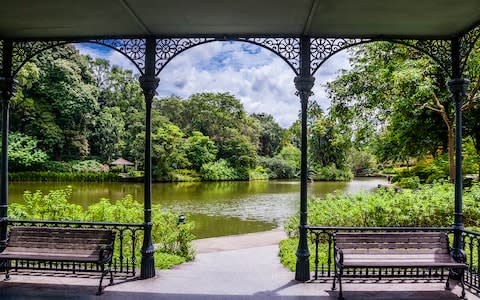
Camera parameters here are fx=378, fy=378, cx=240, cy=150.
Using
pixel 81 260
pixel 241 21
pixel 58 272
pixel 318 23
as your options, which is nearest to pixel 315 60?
pixel 318 23

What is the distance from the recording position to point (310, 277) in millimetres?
5180

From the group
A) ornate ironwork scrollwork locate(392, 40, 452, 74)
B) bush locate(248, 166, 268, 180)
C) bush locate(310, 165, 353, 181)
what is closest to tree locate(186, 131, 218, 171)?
bush locate(248, 166, 268, 180)

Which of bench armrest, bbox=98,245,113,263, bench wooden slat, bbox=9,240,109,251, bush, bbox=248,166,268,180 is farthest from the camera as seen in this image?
bush, bbox=248,166,268,180

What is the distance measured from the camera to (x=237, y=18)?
15.2 feet

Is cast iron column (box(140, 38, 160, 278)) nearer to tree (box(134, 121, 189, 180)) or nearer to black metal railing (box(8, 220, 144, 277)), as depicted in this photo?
black metal railing (box(8, 220, 144, 277))

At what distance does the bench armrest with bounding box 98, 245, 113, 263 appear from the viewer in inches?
179

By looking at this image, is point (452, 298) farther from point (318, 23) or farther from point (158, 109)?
point (158, 109)

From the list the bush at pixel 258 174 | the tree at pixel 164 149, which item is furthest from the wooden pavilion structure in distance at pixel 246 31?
the bush at pixel 258 174

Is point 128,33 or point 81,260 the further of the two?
point 128,33

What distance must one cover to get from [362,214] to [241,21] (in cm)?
513

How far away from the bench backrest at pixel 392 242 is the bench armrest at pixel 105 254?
2.82 m

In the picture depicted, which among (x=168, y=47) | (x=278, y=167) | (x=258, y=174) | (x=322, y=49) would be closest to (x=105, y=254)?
(x=168, y=47)

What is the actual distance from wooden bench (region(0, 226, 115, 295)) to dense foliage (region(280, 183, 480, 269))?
3.83 metres

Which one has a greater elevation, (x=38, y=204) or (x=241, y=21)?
(x=241, y=21)
